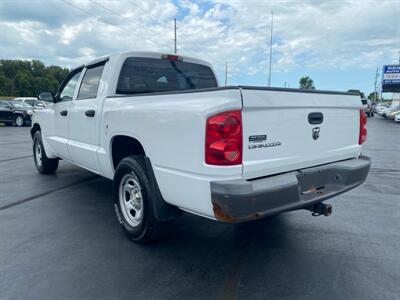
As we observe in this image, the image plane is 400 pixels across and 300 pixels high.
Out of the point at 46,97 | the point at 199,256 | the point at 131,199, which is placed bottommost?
the point at 199,256

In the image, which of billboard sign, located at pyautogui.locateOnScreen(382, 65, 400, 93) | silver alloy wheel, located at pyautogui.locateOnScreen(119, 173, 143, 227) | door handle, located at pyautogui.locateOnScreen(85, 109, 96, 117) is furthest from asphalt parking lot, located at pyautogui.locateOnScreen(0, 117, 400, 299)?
A: billboard sign, located at pyautogui.locateOnScreen(382, 65, 400, 93)

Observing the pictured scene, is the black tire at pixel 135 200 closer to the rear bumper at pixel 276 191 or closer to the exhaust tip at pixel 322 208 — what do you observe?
the rear bumper at pixel 276 191

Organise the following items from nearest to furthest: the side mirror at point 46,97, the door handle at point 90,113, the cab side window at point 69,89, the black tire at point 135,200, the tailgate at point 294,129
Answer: the tailgate at point 294,129
the black tire at point 135,200
the door handle at point 90,113
the cab side window at point 69,89
the side mirror at point 46,97

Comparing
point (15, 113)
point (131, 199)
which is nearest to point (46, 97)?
point (131, 199)

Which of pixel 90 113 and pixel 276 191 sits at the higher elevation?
pixel 90 113

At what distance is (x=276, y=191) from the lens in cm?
270

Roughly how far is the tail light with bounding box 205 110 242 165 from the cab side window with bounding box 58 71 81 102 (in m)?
3.51

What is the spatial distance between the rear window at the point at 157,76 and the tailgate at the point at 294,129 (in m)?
2.11

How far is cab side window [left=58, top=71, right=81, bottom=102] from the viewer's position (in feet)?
17.8

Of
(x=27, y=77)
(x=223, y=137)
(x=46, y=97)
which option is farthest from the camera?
(x=27, y=77)

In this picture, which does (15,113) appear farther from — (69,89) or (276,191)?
(276,191)

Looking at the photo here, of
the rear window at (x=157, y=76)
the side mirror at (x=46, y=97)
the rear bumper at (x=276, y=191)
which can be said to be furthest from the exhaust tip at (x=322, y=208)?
the side mirror at (x=46, y=97)

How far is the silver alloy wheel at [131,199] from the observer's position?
12.1ft

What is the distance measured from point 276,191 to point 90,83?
328 cm
